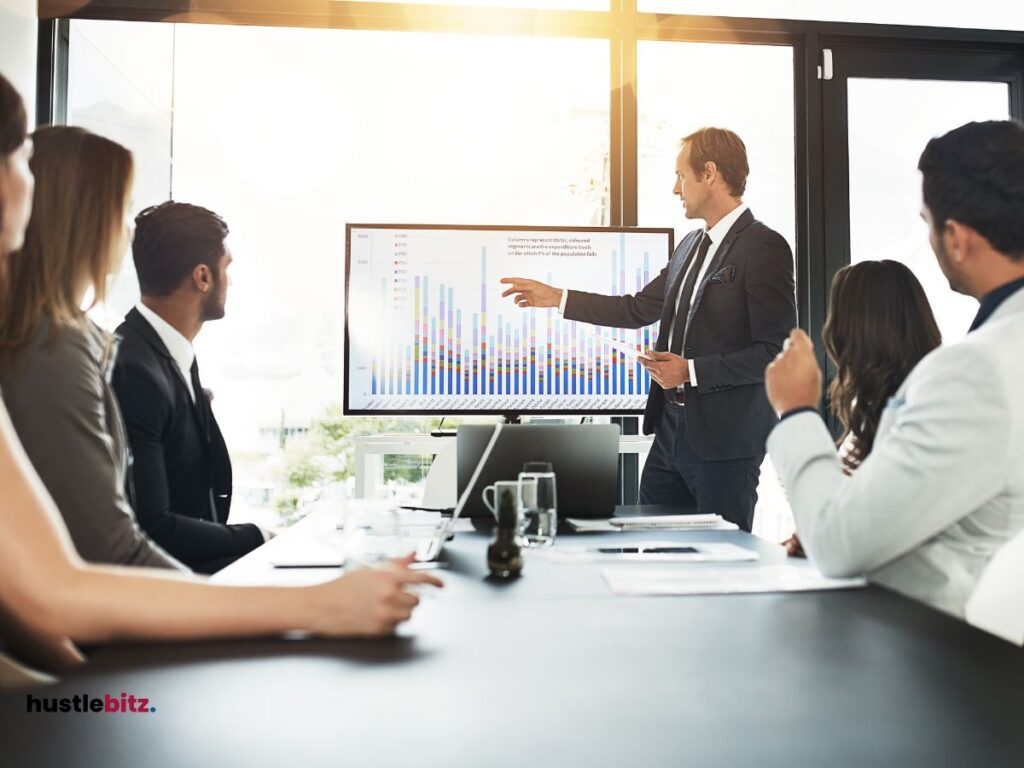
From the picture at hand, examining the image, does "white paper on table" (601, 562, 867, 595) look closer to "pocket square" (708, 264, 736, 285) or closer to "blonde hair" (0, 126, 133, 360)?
"blonde hair" (0, 126, 133, 360)

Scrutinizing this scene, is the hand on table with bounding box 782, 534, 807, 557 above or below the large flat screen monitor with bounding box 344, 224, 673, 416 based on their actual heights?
Result: below

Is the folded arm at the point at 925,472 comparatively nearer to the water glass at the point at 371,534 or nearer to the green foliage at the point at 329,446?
the water glass at the point at 371,534

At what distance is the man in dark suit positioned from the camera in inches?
102

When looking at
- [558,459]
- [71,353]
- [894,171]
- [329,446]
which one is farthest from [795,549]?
[894,171]

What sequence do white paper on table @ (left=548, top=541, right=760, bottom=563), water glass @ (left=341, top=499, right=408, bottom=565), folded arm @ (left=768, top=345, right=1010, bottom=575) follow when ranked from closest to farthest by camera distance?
folded arm @ (left=768, top=345, right=1010, bottom=575), water glass @ (left=341, top=499, right=408, bottom=565), white paper on table @ (left=548, top=541, right=760, bottom=563)

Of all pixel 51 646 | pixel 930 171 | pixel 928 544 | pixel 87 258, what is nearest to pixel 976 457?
pixel 928 544

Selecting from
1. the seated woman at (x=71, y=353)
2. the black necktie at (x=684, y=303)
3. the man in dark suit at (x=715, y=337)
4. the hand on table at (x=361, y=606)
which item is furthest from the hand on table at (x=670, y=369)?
the hand on table at (x=361, y=606)

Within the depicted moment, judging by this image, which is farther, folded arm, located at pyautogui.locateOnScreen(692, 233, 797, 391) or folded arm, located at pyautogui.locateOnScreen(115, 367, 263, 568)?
folded arm, located at pyautogui.locateOnScreen(692, 233, 797, 391)

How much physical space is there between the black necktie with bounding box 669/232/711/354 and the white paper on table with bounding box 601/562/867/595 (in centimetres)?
149

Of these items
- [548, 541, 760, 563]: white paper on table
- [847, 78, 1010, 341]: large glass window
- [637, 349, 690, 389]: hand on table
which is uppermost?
[847, 78, 1010, 341]: large glass window

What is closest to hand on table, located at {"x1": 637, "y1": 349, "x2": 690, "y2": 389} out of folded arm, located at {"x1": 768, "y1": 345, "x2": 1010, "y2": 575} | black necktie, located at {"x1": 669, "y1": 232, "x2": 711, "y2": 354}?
black necktie, located at {"x1": 669, "y1": 232, "x2": 711, "y2": 354}

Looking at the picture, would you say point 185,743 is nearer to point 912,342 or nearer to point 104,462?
point 104,462

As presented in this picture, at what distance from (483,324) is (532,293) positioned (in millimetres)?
204

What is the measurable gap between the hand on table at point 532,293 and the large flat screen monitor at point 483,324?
5 centimetres
